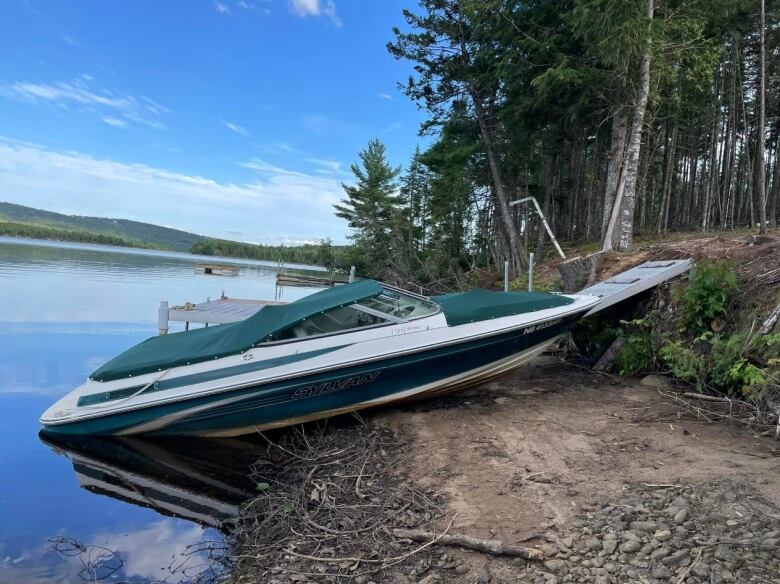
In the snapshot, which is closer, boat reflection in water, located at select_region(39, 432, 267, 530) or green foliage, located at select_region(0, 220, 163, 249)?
boat reflection in water, located at select_region(39, 432, 267, 530)

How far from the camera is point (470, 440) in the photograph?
177 inches

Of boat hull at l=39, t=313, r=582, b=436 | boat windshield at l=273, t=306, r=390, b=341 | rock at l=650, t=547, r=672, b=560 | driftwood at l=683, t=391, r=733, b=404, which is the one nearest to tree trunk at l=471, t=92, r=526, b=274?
boat hull at l=39, t=313, r=582, b=436

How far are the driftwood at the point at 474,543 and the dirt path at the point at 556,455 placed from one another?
0.06 meters

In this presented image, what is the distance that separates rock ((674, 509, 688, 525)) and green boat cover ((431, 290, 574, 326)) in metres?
2.94

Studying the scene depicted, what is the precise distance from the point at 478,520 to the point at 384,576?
733mm

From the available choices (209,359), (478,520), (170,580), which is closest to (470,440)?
(478,520)

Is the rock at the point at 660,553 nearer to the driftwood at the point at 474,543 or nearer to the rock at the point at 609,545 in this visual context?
the rock at the point at 609,545

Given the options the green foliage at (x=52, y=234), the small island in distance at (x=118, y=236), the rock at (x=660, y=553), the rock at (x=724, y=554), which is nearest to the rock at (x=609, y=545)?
the rock at (x=660, y=553)

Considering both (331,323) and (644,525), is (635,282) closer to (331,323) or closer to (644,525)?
(331,323)

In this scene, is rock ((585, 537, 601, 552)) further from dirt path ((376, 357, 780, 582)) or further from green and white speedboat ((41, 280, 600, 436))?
green and white speedboat ((41, 280, 600, 436))

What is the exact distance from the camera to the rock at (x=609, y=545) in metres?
2.48

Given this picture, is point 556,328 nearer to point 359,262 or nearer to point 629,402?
point 629,402

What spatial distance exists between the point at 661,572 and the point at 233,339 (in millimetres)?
4677

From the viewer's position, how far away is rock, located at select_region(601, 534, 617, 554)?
8.14 feet
